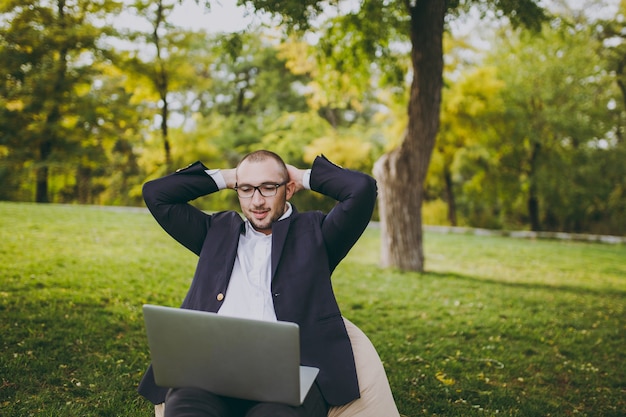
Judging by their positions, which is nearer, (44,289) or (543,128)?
(44,289)

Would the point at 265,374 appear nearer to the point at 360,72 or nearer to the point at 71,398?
the point at 71,398

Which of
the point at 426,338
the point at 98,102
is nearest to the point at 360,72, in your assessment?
the point at 426,338

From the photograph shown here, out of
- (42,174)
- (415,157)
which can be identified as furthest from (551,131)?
(42,174)

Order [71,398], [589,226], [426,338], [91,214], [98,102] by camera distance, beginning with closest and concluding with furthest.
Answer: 1. [71,398]
2. [426,338]
3. [91,214]
4. [98,102]
5. [589,226]

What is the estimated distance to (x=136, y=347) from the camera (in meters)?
4.38

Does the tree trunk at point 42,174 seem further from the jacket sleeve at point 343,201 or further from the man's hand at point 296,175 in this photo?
the jacket sleeve at point 343,201

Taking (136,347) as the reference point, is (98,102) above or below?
above

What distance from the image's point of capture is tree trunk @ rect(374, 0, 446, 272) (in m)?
7.73

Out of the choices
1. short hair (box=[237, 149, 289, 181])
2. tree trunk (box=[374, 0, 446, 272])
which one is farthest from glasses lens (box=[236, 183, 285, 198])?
tree trunk (box=[374, 0, 446, 272])

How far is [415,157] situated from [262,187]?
6.03m

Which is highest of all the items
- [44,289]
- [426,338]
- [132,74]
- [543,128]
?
[132,74]

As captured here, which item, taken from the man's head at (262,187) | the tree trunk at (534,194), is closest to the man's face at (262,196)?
the man's head at (262,187)

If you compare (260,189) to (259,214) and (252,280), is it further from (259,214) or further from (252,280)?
(252,280)

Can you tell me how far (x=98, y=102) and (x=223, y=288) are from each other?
44.9 feet
